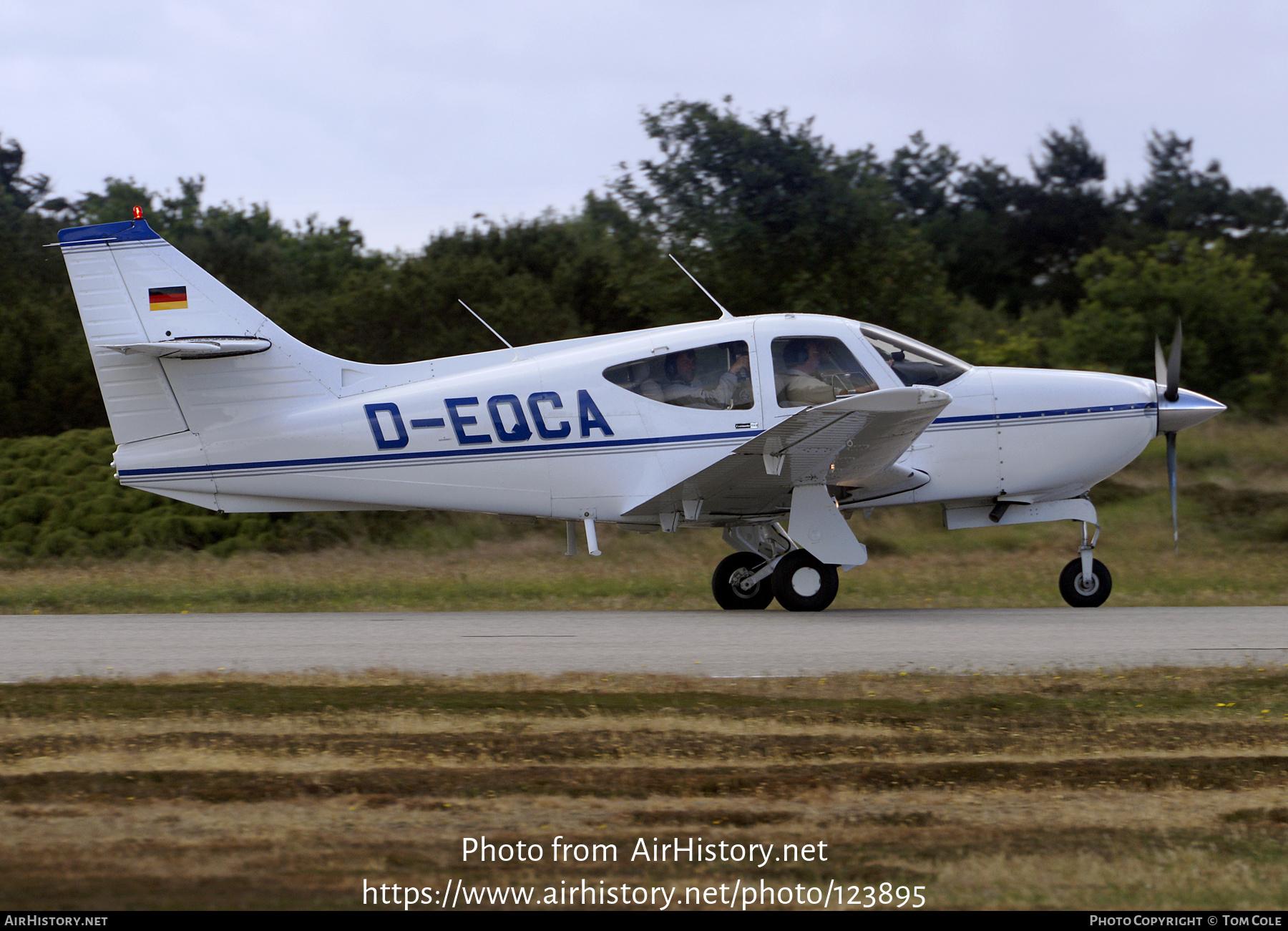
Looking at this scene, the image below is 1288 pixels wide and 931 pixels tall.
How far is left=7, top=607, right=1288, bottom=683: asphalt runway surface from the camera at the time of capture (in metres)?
7.66

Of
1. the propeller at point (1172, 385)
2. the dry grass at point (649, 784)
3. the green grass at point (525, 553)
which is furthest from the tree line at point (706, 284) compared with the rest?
the dry grass at point (649, 784)

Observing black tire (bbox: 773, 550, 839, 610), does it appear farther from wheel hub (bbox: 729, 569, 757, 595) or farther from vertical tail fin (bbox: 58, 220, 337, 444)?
vertical tail fin (bbox: 58, 220, 337, 444)

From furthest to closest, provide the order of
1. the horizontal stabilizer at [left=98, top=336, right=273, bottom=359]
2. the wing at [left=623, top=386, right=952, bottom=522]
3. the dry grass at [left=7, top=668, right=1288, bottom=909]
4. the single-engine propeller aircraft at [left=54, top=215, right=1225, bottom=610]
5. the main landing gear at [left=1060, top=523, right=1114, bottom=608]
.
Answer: the main landing gear at [left=1060, top=523, right=1114, bottom=608]
the single-engine propeller aircraft at [left=54, top=215, right=1225, bottom=610]
the horizontal stabilizer at [left=98, top=336, right=273, bottom=359]
the wing at [left=623, top=386, right=952, bottom=522]
the dry grass at [left=7, top=668, right=1288, bottom=909]

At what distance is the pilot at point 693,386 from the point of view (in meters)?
10.5

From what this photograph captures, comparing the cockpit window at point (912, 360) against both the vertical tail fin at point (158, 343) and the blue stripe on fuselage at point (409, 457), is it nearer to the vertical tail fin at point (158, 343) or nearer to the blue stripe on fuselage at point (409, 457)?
the blue stripe on fuselage at point (409, 457)

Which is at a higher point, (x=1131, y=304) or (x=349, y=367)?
(x=1131, y=304)

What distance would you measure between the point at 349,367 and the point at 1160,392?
714 centimetres

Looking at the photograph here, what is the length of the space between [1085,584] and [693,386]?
13.0 feet

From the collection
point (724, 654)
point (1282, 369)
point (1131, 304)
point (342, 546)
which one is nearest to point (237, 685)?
point (724, 654)

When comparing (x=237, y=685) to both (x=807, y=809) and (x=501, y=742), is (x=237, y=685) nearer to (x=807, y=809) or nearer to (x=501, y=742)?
(x=501, y=742)

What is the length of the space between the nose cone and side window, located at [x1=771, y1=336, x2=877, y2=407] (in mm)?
2705

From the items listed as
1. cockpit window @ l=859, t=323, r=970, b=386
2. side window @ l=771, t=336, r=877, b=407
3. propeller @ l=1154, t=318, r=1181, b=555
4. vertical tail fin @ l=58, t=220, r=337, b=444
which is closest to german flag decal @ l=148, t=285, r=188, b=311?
vertical tail fin @ l=58, t=220, r=337, b=444
